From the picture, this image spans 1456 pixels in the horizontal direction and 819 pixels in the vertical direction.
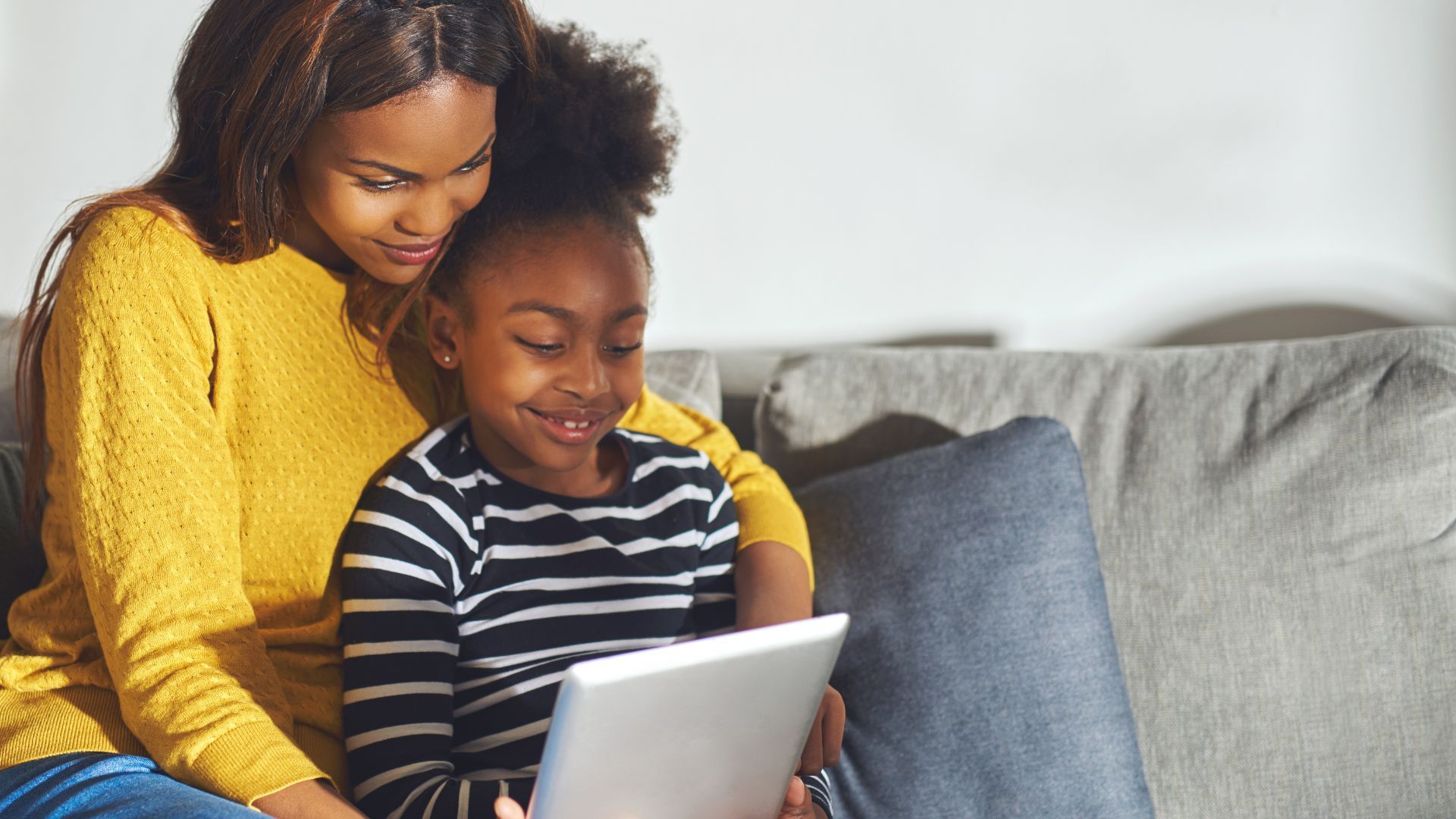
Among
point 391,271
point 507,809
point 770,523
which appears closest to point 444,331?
point 391,271

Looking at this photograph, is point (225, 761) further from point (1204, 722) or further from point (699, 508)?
point (1204, 722)

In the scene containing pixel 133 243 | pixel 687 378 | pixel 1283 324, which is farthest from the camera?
pixel 1283 324

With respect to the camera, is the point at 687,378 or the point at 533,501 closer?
the point at 533,501

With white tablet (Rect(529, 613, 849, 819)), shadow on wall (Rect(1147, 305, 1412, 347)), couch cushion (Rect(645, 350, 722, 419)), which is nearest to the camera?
white tablet (Rect(529, 613, 849, 819))

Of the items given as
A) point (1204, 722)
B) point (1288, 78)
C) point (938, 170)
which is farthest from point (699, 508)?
point (1288, 78)

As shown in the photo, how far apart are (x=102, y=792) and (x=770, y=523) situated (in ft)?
2.03

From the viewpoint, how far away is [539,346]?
1023 mm

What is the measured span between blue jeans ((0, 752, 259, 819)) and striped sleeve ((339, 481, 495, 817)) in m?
0.13

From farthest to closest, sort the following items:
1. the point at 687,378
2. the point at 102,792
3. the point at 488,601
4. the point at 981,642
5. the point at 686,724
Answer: the point at 687,378 < the point at 981,642 < the point at 488,601 < the point at 102,792 < the point at 686,724

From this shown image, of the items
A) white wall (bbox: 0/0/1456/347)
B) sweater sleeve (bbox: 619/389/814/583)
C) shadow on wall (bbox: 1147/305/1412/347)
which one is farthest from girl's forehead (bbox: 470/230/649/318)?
shadow on wall (bbox: 1147/305/1412/347)

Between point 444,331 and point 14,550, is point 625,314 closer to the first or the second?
point 444,331

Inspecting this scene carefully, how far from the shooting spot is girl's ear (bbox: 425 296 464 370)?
107cm

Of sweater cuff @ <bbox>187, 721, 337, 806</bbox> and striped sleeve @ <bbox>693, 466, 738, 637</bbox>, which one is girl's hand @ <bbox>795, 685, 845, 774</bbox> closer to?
striped sleeve @ <bbox>693, 466, 738, 637</bbox>

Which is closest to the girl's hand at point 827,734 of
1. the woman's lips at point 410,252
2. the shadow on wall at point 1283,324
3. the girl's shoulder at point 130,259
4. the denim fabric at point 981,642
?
the denim fabric at point 981,642
